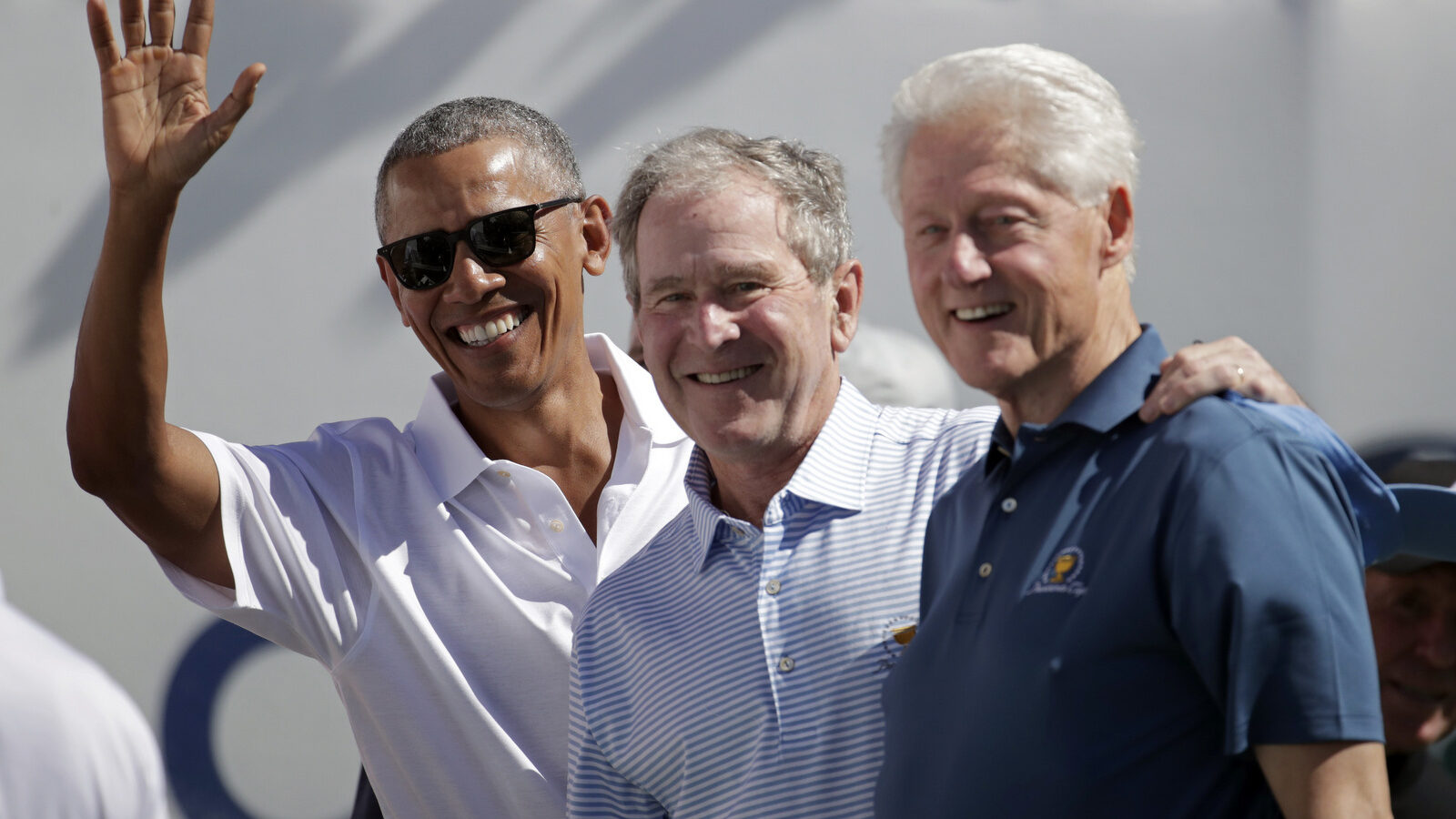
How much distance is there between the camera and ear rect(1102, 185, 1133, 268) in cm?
129

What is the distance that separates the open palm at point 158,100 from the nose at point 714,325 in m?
0.71

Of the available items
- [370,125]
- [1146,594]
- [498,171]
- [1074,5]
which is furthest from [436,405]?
[1074,5]

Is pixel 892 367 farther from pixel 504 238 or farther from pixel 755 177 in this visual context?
pixel 755 177

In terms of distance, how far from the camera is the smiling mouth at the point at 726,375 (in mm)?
1777

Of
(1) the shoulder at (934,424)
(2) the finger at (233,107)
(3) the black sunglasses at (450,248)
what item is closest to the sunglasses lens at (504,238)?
(3) the black sunglasses at (450,248)

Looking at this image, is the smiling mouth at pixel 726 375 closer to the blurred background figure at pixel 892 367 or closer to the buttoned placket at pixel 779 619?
the buttoned placket at pixel 779 619

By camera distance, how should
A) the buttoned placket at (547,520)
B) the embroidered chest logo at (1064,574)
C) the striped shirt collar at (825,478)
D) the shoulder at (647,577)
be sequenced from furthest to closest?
the buttoned placket at (547,520), the shoulder at (647,577), the striped shirt collar at (825,478), the embroidered chest logo at (1064,574)

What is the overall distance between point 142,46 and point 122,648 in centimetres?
177

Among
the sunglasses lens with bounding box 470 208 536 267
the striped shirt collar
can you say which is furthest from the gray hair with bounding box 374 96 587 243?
the striped shirt collar

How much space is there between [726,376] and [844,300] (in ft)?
0.83

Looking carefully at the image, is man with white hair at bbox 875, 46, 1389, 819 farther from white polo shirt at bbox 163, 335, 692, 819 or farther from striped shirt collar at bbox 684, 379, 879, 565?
white polo shirt at bbox 163, 335, 692, 819

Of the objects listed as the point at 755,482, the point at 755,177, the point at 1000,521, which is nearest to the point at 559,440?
the point at 755,482

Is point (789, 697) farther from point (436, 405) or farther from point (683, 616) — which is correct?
point (436, 405)

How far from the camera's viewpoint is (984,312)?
1.28 meters
